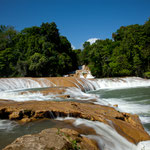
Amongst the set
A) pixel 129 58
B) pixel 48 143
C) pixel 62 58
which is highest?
pixel 62 58

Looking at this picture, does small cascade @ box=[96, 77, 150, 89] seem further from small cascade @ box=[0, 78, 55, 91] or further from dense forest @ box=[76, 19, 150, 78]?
small cascade @ box=[0, 78, 55, 91]

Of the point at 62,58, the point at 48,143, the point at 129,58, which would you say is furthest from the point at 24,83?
the point at 129,58

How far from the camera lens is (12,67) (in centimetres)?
2862

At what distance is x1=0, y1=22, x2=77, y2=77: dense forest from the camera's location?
2692 cm

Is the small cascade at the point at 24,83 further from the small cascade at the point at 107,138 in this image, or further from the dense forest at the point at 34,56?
the small cascade at the point at 107,138

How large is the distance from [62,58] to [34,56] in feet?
20.6

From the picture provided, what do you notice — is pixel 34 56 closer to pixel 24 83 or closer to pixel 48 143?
pixel 24 83

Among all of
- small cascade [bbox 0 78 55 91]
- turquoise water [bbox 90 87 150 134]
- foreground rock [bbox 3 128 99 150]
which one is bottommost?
turquoise water [bbox 90 87 150 134]

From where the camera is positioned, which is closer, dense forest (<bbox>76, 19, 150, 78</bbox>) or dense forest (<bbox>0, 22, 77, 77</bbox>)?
dense forest (<bbox>76, 19, 150, 78</bbox>)

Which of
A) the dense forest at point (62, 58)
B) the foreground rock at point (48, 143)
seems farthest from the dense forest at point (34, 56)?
the foreground rock at point (48, 143)

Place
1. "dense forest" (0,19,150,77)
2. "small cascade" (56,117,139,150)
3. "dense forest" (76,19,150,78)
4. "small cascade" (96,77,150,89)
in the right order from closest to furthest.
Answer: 1. "small cascade" (56,117,139,150)
2. "small cascade" (96,77,150,89)
3. "dense forest" (76,19,150,78)
4. "dense forest" (0,19,150,77)

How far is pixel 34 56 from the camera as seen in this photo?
2627 centimetres

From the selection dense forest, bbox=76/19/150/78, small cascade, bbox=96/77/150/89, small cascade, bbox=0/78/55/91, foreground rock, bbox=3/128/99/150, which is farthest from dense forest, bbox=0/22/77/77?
foreground rock, bbox=3/128/99/150

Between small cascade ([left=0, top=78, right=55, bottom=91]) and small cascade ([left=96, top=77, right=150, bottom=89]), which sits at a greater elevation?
small cascade ([left=0, top=78, right=55, bottom=91])
